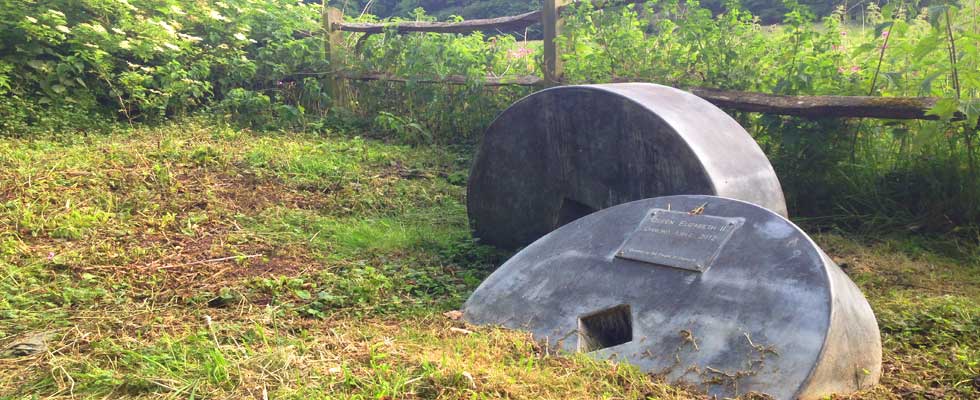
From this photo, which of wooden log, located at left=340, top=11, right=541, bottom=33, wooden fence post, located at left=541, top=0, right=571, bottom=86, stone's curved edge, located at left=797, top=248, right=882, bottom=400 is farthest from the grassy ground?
wooden log, located at left=340, top=11, right=541, bottom=33

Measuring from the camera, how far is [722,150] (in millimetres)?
3822

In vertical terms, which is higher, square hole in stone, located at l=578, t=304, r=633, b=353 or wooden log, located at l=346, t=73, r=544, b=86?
wooden log, located at l=346, t=73, r=544, b=86

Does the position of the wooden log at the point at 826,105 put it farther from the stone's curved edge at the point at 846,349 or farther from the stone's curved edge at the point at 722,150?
the stone's curved edge at the point at 846,349

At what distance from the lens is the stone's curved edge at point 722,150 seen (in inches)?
146

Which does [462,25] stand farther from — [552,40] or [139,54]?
[139,54]

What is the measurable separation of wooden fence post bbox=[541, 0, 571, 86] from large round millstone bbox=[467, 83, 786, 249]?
7.23 ft

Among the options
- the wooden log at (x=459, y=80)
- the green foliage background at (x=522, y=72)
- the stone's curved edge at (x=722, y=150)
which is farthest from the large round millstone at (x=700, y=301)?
the wooden log at (x=459, y=80)

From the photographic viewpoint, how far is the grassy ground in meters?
2.64

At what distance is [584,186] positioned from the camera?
14.1 ft

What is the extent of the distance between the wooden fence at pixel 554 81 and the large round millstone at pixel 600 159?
98 cm

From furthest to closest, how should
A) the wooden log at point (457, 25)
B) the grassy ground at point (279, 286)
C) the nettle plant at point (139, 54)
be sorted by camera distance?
the wooden log at point (457, 25), the nettle plant at point (139, 54), the grassy ground at point (279, 286)

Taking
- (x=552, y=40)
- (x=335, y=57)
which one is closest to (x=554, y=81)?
(x=552, y=40)

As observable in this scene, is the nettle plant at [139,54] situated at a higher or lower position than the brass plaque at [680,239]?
higher

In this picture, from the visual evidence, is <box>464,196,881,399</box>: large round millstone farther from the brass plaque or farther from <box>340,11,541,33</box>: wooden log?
<box>340,11,541,33</box>: wooden log
